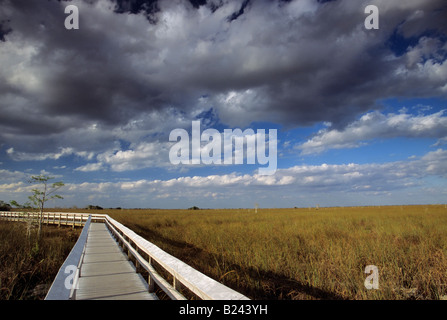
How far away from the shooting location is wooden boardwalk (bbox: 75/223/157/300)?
4992mm

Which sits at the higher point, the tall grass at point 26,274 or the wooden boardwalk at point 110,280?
the wooden boardwalk at point 110,280

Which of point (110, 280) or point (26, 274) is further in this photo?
point (26, 274)

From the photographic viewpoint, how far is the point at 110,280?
6.00 metres

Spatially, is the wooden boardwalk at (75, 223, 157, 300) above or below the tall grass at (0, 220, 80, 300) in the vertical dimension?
above

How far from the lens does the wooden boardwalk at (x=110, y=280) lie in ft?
16.4

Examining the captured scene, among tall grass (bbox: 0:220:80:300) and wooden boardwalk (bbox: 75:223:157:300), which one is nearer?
wooden boardwalk (bbox: 75:223:157:300)

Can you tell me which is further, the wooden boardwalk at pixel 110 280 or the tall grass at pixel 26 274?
the tall grass at pixel 26 274

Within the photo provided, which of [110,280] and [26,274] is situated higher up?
[110,280]

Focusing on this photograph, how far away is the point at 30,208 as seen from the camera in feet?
62.0
